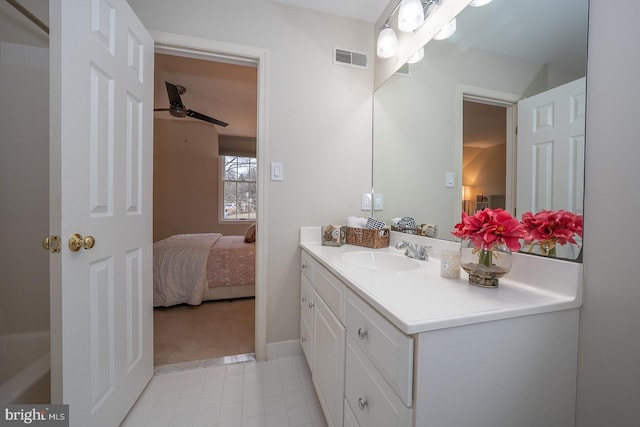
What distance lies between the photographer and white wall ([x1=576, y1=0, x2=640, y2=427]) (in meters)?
0.59

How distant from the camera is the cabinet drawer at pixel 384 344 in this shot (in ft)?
1.71

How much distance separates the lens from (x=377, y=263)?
1306mm

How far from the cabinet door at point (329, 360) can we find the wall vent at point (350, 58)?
1.60 meters

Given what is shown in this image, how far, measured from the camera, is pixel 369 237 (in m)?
1.48

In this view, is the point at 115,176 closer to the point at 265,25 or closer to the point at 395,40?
the point at 265,25

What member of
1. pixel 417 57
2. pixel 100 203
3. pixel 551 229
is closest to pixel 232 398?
pixel 100 203

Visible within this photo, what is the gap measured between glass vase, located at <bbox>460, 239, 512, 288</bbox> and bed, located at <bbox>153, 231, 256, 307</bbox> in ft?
7.34

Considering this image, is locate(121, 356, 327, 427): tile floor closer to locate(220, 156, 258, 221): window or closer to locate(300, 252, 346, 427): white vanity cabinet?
locate(300, 252, 346, 427): white vanity cabinet

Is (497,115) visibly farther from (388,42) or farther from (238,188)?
(238,188)

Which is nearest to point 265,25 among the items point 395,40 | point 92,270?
point 395,40

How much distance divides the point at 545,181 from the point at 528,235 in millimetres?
202

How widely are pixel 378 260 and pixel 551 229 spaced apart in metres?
0.73

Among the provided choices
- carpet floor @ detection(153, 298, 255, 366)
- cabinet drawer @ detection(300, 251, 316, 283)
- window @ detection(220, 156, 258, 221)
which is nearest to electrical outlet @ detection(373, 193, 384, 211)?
cabinet drawer @ detection(300, 251, 316, 283)

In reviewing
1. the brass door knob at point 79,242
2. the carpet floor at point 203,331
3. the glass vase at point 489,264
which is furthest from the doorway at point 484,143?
the carpet floor at point 203,331
